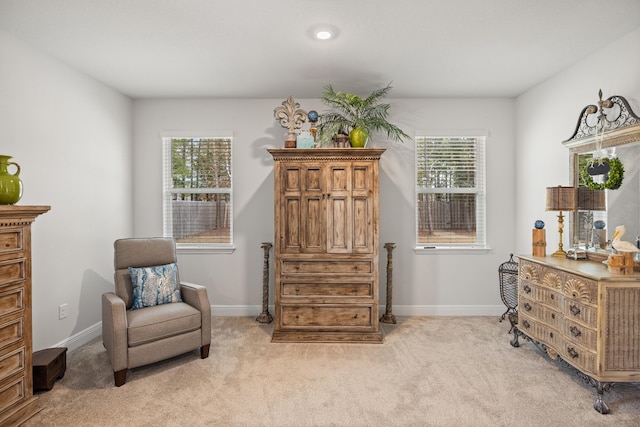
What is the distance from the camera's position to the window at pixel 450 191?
430cm

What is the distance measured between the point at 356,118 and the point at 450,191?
1557mm

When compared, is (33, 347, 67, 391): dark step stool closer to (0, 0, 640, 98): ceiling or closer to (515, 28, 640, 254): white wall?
(0, 0, 640, 98): ceiling

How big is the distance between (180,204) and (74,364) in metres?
1.97

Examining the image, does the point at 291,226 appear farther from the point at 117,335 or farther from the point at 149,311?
the point at 117,335

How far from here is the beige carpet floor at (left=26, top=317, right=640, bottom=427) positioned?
2229 mm

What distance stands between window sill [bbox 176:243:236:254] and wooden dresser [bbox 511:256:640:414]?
3.29m

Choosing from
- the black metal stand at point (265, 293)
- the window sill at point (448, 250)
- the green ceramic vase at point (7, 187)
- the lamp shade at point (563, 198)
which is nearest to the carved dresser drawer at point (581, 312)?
the lamp shade at point (563, 198)

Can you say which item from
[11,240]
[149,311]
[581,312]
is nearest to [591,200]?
[581,312]

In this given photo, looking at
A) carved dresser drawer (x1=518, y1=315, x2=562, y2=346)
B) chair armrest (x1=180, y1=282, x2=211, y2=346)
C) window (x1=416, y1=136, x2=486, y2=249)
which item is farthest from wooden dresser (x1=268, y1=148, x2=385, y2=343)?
carved dresser drawer (x1=518, y1=315, x2=562, y2=346)

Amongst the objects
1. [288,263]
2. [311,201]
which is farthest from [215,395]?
[311,201]

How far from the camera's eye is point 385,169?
169 inches

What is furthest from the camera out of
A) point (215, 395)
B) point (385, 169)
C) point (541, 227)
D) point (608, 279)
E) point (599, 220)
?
point (385, 169)

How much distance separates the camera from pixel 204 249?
4301 millimetres

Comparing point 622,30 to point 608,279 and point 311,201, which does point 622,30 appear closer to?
point 608,279
